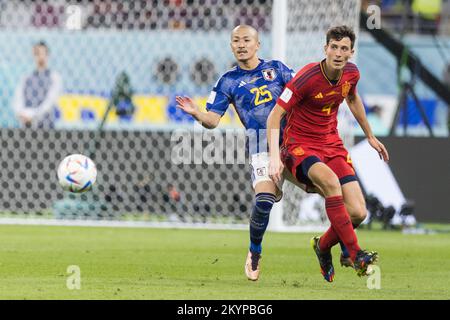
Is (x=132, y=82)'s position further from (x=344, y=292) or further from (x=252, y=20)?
(x=344, y=292)

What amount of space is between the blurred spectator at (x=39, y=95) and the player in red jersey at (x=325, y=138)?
806cm

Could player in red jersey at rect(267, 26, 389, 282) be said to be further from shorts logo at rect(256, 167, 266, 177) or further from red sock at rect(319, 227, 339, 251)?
shorts logo at rect(256, 167, 266, 177)

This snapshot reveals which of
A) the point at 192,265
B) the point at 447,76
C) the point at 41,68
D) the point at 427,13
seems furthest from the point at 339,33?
the point at 427,13

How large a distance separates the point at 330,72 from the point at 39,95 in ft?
29.2

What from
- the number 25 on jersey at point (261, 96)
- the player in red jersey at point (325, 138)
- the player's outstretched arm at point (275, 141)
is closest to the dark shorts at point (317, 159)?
the player in red jersey at point (325, 138)

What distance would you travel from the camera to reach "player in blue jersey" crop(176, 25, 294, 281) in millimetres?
8781

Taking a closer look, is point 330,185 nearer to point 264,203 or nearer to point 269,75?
point 264,203

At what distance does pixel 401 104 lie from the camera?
1731 centimetres

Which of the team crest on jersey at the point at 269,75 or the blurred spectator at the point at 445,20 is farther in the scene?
the blurred spectator at the point at 445,20

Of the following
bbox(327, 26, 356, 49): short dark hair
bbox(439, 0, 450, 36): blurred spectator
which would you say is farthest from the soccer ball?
bbox(439, 0, 450, 36): blurred spectator

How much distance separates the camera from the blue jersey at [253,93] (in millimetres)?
8969

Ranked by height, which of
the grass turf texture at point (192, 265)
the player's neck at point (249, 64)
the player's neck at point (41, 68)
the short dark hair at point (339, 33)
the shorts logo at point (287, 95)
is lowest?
the grass turf texture at point (192, 265)

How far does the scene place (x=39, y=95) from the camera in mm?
16406

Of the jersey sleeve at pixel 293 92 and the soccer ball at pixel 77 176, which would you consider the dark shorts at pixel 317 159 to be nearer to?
the jersey sleeve at pixel 293 92
